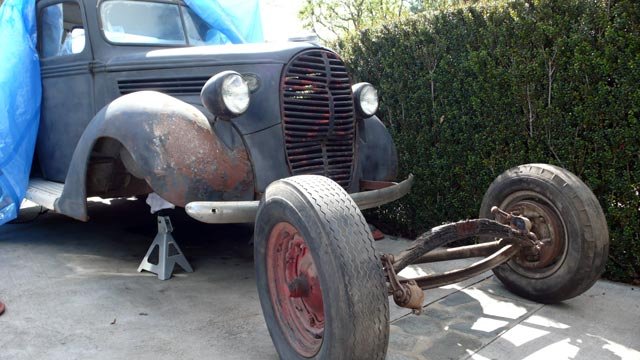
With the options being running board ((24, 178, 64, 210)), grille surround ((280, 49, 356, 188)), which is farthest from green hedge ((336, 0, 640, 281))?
running board ((24, 178, 64, 210))

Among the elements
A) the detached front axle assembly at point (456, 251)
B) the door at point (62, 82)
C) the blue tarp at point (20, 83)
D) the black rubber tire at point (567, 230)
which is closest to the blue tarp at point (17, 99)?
the blue tarp at point (20, 83)

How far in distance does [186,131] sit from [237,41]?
1958mm

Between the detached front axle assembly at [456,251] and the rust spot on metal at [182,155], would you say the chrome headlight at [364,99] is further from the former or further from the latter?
the detached front axle assembly at [456,251]

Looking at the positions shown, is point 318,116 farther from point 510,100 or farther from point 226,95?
point 510,100

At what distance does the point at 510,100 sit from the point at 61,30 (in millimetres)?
3790

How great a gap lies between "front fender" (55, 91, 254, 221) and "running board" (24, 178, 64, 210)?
3.20 ft

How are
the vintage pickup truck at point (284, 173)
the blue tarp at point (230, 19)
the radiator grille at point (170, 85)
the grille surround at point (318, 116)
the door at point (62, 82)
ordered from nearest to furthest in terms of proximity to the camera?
the vintage pickup truck at point (284, 173), the grille surround at point (318, 116), the radiator grille at point (170, 85), the door at point (62, 82), the blue tarp at point (230, 19)

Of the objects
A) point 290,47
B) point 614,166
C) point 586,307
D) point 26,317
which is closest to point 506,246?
point 586,307

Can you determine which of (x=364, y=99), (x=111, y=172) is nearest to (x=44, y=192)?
(x=111, y=172)

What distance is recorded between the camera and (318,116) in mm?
3449

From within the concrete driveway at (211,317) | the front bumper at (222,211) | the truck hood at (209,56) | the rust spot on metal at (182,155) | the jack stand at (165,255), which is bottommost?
the concrete driveway at (211,317)

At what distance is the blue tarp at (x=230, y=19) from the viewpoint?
4523 mm

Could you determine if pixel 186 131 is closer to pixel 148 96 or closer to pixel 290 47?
pixel 148 96

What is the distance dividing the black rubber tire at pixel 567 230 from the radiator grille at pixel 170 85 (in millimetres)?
2146
